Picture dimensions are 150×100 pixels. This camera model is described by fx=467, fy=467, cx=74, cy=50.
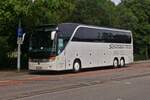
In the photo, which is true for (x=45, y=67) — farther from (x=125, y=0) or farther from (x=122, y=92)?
(x=125, y=0)

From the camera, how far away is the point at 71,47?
31.5 meters

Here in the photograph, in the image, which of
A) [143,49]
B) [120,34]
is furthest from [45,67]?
[143,49]

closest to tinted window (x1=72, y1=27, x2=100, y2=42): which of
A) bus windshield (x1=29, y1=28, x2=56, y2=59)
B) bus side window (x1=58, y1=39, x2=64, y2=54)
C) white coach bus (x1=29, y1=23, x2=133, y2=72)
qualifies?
white coach bus (x1=29, y1=23, x2=133, y2=72)

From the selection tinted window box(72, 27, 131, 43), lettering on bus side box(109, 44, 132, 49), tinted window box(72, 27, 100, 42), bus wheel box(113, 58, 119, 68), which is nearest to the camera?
tinted window box(72, 27, 100, 42)

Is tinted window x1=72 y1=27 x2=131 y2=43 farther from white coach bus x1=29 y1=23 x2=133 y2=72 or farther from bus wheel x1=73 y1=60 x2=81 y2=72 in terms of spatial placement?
bus wheel x1=73 y1=60 x2=81 y2=72

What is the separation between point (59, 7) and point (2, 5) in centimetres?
393

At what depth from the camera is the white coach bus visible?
3012 cm

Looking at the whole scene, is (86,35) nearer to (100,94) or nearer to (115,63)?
(115,63)

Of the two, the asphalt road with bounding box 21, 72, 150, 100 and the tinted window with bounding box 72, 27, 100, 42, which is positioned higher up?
the tinted window with bounding box 72, 27, 100, 42

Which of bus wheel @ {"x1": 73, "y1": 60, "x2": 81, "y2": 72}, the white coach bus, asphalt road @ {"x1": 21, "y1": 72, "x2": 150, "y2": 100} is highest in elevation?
the white coach bus

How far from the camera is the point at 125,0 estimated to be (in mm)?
61406

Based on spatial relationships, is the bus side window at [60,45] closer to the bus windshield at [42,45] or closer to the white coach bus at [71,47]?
the white coach bus at [71,47]

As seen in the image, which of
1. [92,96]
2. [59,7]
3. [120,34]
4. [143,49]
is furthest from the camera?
[143,49]

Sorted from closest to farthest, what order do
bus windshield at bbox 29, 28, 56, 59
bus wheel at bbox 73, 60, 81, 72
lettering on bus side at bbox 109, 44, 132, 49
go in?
bus windshield at bbox 29, 28, 56, 59
bus wheel at bbox 73, 60, 81, 72
lettering on bus side at bbox 109, 44, 132, 49
